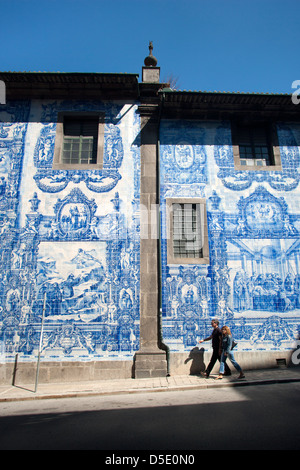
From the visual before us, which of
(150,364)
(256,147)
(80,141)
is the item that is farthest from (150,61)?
(150,364)

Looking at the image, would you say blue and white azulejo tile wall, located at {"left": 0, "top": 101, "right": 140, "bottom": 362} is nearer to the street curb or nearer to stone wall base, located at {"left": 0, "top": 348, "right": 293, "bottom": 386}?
stone wall base, located at {"left": 0, "top": 348, "right": 293, "bottom": 386}

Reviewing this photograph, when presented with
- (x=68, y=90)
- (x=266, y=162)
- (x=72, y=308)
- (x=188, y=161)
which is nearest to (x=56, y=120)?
(x=68, y=90)

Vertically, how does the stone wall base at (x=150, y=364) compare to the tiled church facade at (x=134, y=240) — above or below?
below

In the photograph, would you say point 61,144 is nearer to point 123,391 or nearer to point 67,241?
point 67,241

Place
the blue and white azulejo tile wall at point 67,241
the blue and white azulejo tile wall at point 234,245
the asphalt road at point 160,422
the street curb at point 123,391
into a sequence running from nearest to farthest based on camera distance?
the asphalt road at point 160,422 → the street curb at point 123,391 → the blue and white azulejo tile wall at point 67,241 → the blue and white azulejo tile wall at point 234,245

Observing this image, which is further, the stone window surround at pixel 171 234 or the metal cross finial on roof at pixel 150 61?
the metal cross finial on roof at pixel 150 61

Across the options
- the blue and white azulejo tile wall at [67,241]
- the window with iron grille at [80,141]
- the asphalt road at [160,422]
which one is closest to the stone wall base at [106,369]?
the blue and white azulejo tile wall at [67,241]

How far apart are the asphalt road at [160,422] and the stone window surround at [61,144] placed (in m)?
6.35

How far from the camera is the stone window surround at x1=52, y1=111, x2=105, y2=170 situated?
371 inches

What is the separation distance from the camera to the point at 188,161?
967 cm

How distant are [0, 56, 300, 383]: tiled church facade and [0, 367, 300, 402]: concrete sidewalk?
16.3 inches

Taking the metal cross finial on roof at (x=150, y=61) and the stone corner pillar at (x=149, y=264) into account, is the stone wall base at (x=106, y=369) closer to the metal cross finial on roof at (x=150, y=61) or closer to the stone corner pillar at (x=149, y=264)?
the stone corner pillar at (x=149, y=264)

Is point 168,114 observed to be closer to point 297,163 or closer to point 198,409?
point 297,163

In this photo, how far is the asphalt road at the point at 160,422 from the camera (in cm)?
357
